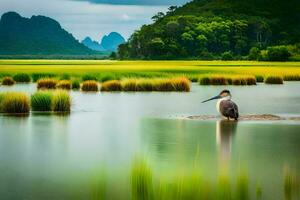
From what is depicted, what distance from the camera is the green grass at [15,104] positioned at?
19.3 m

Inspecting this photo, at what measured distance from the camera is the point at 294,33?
375 ft

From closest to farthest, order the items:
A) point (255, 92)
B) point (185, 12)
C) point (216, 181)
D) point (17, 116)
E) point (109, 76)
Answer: point (216, 181) → point (17, 116) → point (255, 92) → point (109, 76) → point (185, 12)

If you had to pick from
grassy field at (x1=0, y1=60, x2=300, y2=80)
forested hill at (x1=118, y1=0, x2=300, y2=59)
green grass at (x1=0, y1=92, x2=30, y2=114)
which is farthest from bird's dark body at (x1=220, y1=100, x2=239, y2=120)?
forested hill at (x1=118, y1=0, x2=300, y2=59)

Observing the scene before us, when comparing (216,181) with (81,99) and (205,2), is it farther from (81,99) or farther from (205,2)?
(205,2)

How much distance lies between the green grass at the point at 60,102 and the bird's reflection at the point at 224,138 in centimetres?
491

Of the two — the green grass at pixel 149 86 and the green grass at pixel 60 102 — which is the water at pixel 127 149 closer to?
the green grass at pixel 60 102

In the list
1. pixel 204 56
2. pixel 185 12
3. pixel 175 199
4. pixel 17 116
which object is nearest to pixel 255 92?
pixel 17 116

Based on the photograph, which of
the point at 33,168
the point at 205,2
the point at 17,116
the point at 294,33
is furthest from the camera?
the point at 205,2

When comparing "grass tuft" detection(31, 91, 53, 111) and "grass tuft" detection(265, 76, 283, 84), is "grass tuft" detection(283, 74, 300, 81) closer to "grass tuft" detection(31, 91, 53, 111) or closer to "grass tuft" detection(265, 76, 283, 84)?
"grass tuft" detection(265, 76, 283, 84)

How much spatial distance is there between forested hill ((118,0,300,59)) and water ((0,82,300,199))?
78696 millimetres

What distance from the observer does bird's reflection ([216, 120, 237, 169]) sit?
11.4m

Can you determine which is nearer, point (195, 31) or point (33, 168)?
point (33, 168)

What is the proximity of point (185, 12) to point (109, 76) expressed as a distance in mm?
91795

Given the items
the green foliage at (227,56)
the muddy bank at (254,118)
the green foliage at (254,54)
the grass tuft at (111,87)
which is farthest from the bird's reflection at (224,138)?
the green foliage at (227,56)
